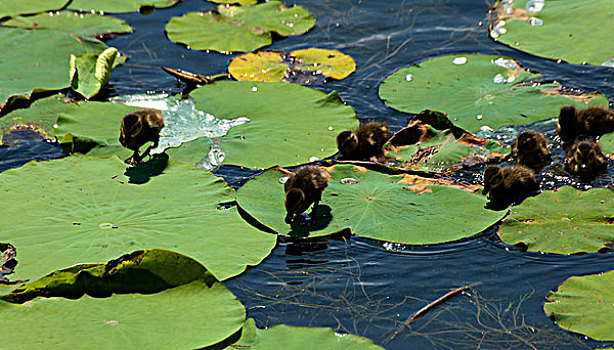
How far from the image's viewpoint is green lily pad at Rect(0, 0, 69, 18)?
10430 mm

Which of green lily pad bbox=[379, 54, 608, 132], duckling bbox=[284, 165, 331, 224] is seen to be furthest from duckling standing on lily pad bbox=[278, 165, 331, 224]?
green lily pad bbox=[379, 54, 608, 132]

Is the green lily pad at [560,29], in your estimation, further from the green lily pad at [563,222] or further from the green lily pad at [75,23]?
the green lily pad at [75,23]

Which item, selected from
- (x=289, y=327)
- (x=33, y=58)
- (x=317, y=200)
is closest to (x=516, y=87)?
(x=317, y=200)

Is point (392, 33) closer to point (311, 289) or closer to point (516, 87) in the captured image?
point (516, 87)

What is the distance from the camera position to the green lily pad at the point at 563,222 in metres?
5.79

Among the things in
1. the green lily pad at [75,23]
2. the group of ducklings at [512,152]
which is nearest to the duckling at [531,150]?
the group of ducklings at [512,152]

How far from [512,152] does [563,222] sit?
142 cm

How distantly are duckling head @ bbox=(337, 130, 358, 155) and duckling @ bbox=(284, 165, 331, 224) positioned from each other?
966mm

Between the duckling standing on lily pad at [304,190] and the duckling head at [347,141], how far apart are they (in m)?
0.97

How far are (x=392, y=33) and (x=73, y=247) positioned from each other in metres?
6.29

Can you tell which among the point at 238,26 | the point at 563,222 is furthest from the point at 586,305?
the point at 238,26

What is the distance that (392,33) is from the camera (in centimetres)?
1031

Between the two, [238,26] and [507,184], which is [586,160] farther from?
Result: [238,26]

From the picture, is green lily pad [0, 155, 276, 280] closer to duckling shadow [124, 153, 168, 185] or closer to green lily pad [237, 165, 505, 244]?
duckling shadow [124, 153, 168, 185]
